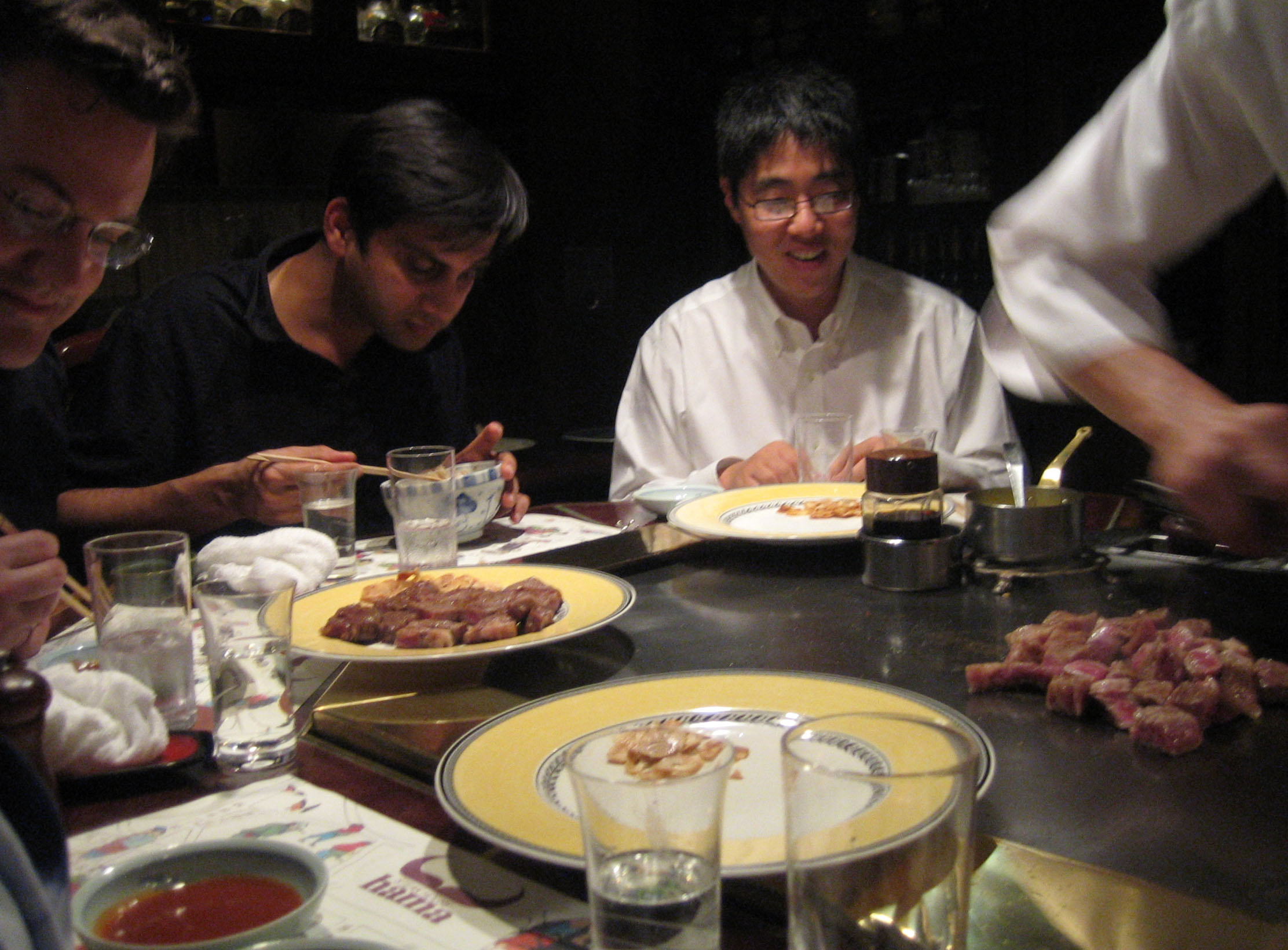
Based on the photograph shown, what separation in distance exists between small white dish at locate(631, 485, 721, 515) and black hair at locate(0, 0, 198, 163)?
105 cm

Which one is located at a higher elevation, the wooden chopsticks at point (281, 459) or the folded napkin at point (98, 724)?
the wooden chopsticks at point (281, 459)

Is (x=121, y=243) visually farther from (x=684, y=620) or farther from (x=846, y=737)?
(x=846, y=737)

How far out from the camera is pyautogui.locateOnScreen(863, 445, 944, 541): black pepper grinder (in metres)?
1.45

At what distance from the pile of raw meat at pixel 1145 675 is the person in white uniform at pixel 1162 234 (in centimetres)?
14

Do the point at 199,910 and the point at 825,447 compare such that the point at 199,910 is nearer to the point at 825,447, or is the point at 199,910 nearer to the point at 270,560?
the point at 270,560

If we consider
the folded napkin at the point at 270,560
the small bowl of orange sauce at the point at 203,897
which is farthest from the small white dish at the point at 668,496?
the small bowl of orange sauce at the point at 203,897

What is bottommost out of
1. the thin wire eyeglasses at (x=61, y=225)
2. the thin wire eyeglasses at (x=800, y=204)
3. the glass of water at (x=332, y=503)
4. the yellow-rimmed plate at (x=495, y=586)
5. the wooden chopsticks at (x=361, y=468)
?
the yellow-rimmed plate at (x=495, y=586)

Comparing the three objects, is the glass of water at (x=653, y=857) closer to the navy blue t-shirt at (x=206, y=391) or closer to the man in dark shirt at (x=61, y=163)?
the man in dark shirt at (x=61, y=163)

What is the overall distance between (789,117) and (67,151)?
1816 mm

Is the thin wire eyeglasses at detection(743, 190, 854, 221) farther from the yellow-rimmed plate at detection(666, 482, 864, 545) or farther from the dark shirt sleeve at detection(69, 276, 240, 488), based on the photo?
the dark shirt sleeve at detection(69, 276, 240, 488)

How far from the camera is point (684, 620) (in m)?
1.38

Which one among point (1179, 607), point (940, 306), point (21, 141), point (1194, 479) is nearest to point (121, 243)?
point (21, 141)

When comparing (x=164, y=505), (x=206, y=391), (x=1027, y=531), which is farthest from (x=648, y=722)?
(x=206, y=391)

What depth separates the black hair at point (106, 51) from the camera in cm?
118
